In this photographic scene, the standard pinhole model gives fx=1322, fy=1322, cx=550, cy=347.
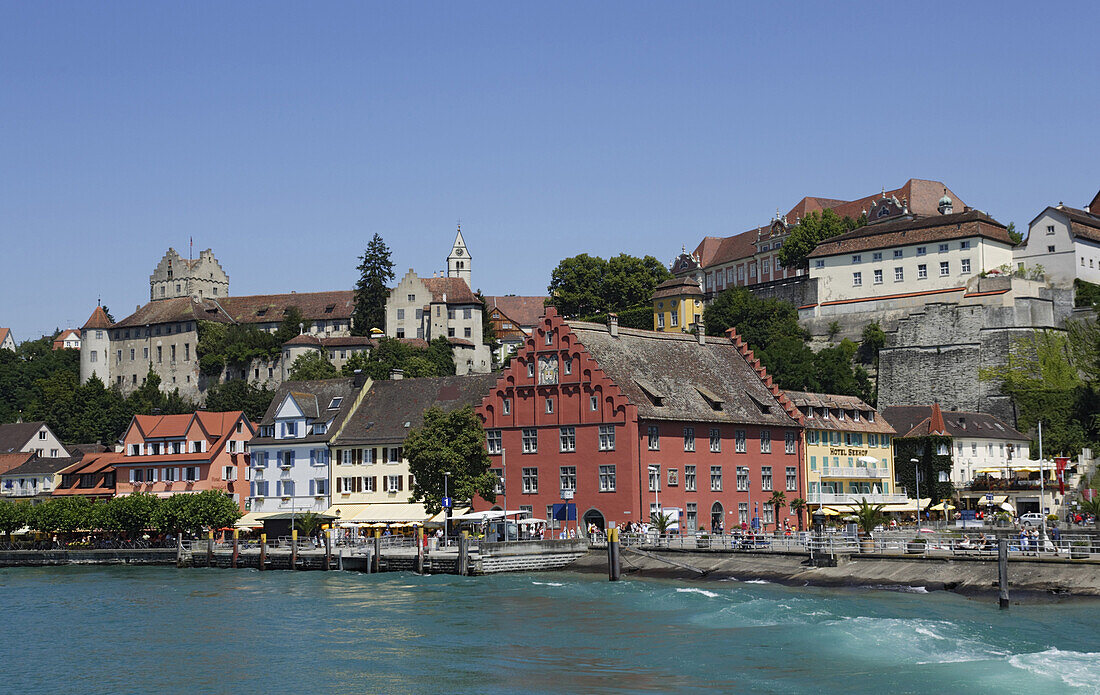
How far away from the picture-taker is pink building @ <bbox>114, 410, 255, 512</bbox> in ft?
342

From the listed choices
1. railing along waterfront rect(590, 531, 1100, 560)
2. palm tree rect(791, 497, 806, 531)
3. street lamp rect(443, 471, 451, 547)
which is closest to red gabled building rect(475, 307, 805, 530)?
palm tree rect(791, 497, 806, 531)

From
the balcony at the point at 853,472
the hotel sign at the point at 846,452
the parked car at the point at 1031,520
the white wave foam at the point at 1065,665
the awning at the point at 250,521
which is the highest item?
the hotel sign at the point at 846,452

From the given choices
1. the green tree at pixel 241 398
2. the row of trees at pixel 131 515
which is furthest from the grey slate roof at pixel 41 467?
the green tree at pixel 241 398

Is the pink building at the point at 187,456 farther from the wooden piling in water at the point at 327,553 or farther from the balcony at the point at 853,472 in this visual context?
the balcony at the point at 853,472

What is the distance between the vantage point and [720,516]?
82562mm

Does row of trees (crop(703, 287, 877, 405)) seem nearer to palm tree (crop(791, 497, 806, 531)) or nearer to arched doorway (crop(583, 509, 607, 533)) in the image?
palm tree (crop(791, 497, 806, 531))

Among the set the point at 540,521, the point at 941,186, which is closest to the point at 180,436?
the point at 540,521

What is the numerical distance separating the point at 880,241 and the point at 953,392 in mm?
21404

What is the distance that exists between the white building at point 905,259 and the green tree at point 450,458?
6234cm

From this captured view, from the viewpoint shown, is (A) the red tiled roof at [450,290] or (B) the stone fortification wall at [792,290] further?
(A) the red tiled roof at [450,290]

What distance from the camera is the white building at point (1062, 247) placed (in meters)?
122

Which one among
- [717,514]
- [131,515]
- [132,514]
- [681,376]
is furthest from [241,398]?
[717,514]

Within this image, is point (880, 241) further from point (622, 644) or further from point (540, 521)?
point (622, 644)

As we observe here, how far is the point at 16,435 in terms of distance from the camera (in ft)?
426
